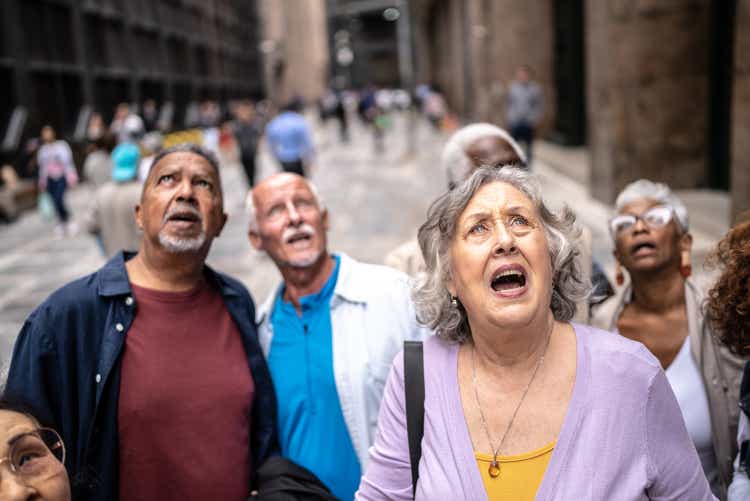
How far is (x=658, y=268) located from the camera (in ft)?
9.98

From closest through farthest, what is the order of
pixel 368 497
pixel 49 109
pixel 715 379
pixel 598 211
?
pixel 368 497
pixel 715 379
pixel 598 211
pixel 49 109

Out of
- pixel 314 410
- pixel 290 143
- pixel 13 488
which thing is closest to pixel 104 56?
pixel 290 143

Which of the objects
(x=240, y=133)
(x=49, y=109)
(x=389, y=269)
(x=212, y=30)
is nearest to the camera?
(x=389, y=269)

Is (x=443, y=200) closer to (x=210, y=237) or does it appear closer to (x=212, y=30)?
(x=210, y=237)

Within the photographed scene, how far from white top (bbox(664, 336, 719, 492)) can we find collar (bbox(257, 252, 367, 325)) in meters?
1.19

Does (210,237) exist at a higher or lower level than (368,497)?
higher

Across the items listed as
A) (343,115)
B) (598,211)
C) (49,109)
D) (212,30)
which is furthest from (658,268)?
(212,30)

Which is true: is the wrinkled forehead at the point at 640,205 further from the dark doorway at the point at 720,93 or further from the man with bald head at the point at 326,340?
the dark doorway at the point at 720,93

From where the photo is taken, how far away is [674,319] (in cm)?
298

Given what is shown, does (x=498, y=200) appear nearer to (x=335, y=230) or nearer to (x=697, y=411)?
(x=697, y=411)

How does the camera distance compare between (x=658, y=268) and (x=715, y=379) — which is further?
(x=658, y=268)

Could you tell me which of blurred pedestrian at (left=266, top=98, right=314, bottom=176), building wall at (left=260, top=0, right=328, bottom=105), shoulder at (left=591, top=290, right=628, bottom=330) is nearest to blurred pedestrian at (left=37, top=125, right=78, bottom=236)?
blurred pedestrian at (left=266, top=98, right=314, bottom=176)

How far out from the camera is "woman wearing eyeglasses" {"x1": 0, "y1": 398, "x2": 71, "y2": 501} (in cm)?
169

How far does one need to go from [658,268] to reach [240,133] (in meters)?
11.4
